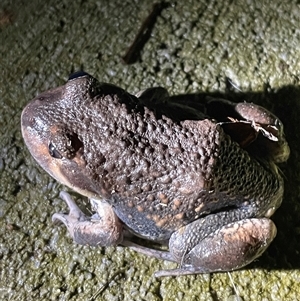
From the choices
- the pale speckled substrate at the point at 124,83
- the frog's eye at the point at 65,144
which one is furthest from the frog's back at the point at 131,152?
the pale speckled substrate at the point at 124,83

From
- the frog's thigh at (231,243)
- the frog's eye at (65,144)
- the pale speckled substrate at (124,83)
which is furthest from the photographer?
the pale speckled substrate at (124,83)

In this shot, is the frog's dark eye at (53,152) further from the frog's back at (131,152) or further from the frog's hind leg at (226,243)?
the frog's hind leg at (226,243)

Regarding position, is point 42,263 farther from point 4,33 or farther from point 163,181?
point 4,33

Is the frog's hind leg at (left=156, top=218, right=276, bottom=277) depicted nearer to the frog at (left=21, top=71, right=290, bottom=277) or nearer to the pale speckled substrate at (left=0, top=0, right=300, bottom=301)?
the frog at (left=21, top=71, right=290, bottom=277)

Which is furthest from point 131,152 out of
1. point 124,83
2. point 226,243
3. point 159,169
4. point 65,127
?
point 124,83

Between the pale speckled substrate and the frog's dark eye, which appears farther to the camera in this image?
the pale speckled substrate

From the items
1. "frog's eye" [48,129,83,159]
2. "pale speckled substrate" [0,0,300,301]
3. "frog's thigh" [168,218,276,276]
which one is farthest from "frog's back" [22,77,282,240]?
"pale speckled substrate" [0,0,300,301]

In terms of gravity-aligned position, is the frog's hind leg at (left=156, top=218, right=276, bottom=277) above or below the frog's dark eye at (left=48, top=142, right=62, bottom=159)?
below

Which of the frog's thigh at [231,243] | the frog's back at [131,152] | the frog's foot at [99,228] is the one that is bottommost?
the frog's thigh at [231,243]
